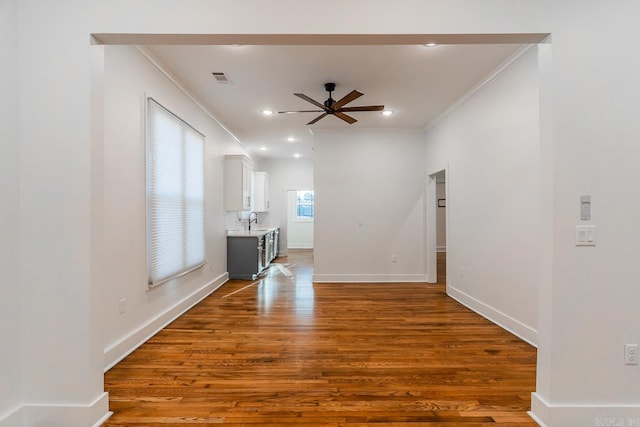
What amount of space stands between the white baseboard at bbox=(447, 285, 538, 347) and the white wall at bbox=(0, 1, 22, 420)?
3.93 m

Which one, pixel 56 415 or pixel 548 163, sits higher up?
pixel 548 163

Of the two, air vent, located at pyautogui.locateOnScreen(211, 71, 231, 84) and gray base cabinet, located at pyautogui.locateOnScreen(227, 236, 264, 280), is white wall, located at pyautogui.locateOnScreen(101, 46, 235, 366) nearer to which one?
air vent, located at pyautogui.locateOnScreen(211, 71, 231, 84)

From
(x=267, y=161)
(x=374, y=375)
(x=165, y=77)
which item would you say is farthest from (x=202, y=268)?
(x=267, y=161)

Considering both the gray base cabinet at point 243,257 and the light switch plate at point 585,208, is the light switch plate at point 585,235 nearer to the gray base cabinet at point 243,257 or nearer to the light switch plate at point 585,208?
the light switch plate at point 585,208

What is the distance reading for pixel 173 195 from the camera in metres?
3.68

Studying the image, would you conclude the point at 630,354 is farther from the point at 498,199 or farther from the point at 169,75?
the point at 169,75

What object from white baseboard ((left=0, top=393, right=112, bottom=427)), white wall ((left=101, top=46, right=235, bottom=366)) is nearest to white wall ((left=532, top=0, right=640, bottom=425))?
white baseboard ((left=0, top=393, right=112, bottom=427))

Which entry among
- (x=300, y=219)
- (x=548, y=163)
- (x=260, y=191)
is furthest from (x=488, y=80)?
(x=300, y=219)

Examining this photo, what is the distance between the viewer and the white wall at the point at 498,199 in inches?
119

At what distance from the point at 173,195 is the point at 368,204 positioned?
11.2ft

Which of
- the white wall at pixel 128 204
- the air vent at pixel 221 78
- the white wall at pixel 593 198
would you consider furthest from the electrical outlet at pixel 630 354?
the air vent at pixel 221 78

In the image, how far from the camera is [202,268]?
473 cm

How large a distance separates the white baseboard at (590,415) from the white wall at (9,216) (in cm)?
309

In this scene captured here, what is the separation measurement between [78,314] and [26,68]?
1.45 meters
